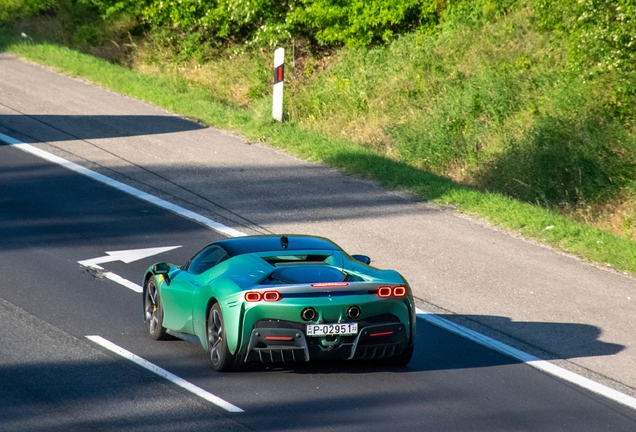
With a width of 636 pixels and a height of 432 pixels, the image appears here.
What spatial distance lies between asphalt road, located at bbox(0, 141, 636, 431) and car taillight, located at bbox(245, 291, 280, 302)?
28.5 inches

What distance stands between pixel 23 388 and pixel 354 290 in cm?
269

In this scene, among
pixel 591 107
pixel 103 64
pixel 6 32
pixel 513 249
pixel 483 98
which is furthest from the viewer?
pixel 6 32

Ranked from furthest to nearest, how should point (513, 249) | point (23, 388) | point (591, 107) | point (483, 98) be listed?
1. point (483, 98)
2. point (591, 107)
3. point (513, 249)
4. point (23, 388)

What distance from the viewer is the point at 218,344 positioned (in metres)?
8.98

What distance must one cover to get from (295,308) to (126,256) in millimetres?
4897

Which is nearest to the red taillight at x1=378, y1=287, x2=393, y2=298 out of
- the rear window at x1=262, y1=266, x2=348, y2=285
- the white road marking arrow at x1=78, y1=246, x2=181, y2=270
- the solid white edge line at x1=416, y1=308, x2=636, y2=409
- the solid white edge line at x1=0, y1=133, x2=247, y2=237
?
the rear window at x1=262, y1=266, x2=348, y2=285

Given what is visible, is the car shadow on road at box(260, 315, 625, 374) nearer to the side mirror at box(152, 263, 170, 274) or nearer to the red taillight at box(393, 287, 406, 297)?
the red taillight at box(393, 287, 406, 297)

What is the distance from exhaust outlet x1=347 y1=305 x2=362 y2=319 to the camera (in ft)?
27.9

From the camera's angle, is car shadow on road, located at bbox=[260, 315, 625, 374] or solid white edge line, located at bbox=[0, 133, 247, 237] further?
solid white edge line, located at bbox=[0, 133, 247, 237]

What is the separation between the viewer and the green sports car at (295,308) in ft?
27.8

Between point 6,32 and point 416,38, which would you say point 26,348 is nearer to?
point 416,38

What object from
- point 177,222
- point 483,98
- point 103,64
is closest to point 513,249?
point 177,222

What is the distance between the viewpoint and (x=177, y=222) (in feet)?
46.9

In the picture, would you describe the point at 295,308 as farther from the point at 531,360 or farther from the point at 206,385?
the point at 531,360
